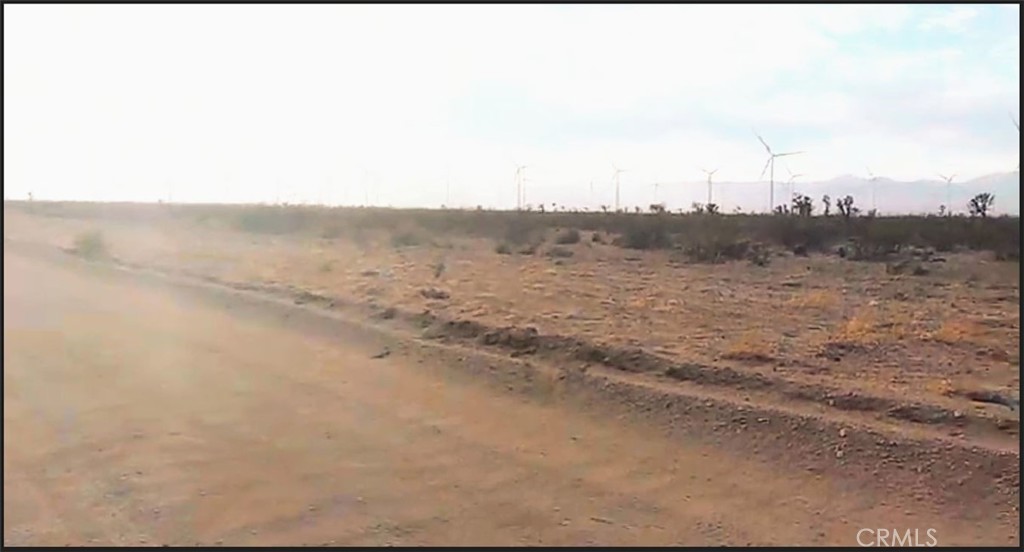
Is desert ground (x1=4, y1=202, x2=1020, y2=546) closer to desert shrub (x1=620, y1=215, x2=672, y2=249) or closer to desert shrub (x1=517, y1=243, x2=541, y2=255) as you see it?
desert shrub (x1=517, y1=243, x2=541, y2=255)

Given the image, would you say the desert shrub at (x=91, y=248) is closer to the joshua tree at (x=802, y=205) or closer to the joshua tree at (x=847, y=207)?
the joshua tree at (x=802, y=205)

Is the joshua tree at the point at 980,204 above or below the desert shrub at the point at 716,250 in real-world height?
above

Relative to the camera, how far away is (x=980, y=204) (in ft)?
174

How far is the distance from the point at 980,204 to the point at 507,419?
49782 millimetres

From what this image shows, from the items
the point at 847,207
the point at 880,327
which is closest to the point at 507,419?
the point at 880,327

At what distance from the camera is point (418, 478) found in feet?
26.1

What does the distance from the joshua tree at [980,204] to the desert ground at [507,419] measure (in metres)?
36.7

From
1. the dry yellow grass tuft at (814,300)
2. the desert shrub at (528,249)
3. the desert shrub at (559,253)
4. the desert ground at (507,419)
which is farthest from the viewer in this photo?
the desert shrub at (528,249)

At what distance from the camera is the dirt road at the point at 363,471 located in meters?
6.88

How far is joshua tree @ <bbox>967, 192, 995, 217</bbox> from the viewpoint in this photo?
172 ft

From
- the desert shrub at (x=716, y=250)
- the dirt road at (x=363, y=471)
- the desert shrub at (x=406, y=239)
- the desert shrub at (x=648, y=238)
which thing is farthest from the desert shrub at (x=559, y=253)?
the dirt road at (x=363, y=471)

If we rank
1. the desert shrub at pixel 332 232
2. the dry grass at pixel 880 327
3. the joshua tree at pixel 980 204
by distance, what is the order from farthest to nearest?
the joshua tree at pixel 980 204 < the desert shrub at pixel 332 232 < the dry grass at pixel 880 327

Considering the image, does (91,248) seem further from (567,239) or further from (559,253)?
(567,239)

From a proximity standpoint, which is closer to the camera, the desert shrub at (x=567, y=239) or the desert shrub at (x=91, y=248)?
the desert shrub at (x=91, y=248)
